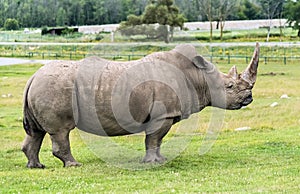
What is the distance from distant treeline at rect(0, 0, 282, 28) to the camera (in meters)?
113

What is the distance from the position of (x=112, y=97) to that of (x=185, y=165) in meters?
1.94

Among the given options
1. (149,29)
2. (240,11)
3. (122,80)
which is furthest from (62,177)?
(240,11)

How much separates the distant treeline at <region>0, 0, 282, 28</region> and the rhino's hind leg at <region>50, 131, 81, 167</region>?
322ft

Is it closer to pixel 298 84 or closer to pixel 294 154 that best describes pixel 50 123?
pixel 294 154

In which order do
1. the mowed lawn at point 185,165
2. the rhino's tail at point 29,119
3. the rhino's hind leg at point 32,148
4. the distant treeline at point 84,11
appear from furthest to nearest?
1. the distant treeline at point 84,11
2. the rhino's hind leg at point 32,148
3. the rhino's tail at point 29,119
4. the mowed lawn at point 185,165

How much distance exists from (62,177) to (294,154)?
5.08 metres

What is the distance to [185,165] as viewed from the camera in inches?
496

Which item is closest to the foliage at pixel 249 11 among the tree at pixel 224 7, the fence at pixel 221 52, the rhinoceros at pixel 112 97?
the tree at pixel 224 7

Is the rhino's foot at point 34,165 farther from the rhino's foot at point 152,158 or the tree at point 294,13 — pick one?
the tree at point 294,13

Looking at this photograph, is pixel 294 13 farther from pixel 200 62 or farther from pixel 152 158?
pixel 152 158

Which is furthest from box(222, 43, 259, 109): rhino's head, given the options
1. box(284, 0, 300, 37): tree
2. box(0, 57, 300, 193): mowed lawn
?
box(284, 0, 300, 37): tree

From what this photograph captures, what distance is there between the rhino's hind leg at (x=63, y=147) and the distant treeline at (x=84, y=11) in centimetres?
9813

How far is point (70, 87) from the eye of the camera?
11.9 meters

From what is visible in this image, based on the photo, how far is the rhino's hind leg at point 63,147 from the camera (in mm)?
12070
